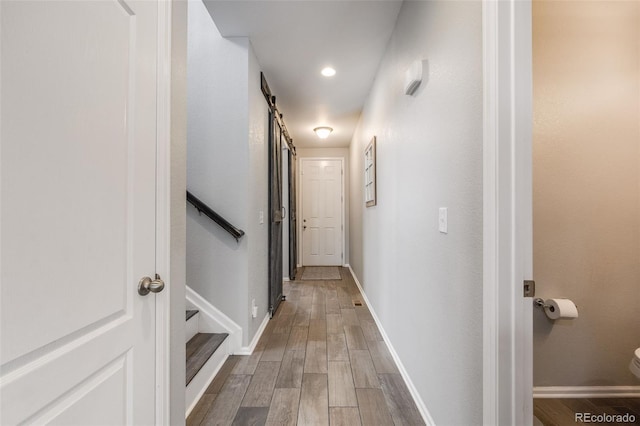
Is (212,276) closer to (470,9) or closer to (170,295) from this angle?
(170,295)

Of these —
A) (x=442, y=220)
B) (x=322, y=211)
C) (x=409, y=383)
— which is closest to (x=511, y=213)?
(x=442, y=220)

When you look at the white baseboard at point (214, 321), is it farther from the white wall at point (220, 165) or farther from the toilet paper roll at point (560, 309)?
the toilet paper roll at point (560, 309)

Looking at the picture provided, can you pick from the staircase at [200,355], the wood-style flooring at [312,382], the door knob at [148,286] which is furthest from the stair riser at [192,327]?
the door knob at [148,286]

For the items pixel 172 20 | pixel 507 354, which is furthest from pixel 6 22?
pixel 507 354

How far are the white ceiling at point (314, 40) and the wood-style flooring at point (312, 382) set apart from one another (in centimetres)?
257

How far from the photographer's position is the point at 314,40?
242 centimetres

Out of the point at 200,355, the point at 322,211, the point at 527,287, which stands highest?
the point at 322,211

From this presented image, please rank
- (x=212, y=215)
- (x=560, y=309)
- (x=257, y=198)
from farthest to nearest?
(x=257, y=198) → (x=212, y=215) → (x=560, y=309)

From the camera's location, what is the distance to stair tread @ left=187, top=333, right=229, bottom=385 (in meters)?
1.75

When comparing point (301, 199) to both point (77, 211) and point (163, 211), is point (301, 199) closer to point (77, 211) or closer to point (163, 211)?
point (163, 211)

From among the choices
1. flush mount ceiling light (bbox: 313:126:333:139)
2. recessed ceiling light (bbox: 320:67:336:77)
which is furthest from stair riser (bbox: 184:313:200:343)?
flush mount ceiling light (bbox: 313:126:333:139)

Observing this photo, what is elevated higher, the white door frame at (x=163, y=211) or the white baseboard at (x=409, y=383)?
the white door frame at (x=163, y=211)

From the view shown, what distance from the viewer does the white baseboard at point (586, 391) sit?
175 centimetres

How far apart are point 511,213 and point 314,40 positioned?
2.18 meters
